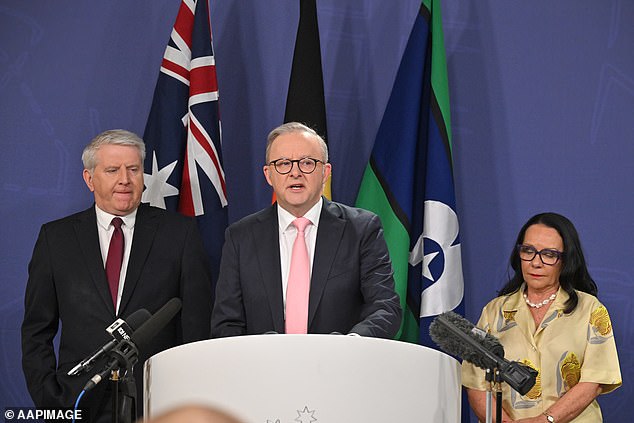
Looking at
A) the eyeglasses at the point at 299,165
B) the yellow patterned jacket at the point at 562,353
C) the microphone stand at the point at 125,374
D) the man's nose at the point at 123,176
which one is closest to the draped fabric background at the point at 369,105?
the man's nose at the point at 123,176

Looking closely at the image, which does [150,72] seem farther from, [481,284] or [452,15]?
[481,284]

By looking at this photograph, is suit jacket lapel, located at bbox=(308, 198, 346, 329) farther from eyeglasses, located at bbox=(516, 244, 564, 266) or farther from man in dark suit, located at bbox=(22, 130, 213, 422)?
eyeglasses, located at bbox=(516, 244, 564, 266)

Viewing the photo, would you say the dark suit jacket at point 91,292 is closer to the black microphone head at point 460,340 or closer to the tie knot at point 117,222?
the tie knot at point 117,222

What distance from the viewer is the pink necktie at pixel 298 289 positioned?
359cm

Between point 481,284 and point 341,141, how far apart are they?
1006mm

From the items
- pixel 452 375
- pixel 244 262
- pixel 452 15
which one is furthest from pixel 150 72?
pixel 452 375

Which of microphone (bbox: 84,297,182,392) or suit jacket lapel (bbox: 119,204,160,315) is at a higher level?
suit jacket lapel (bbox: 119,204,160,315)

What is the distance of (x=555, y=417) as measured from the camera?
12.8 ft

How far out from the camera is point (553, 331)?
407cm

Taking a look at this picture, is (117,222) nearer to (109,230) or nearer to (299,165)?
(109,230)

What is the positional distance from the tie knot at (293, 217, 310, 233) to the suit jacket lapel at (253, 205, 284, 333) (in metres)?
0.07

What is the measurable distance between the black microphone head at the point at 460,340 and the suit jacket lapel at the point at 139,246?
5.12ft

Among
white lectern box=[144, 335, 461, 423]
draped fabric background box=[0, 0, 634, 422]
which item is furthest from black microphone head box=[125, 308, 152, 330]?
draped fabric background box=[0, 0, 634, 422]

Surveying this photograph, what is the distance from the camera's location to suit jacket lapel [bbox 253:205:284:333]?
3592 mm
